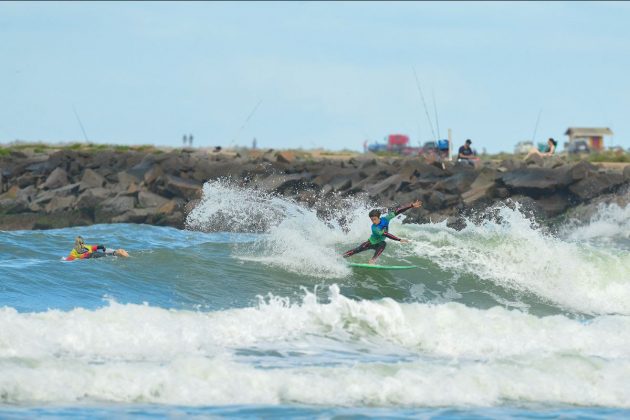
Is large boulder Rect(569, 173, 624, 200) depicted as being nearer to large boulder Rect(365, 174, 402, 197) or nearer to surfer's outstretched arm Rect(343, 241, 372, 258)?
large boulder Rect(365, 174, 402, 197)

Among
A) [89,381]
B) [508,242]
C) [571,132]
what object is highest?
[571,132]

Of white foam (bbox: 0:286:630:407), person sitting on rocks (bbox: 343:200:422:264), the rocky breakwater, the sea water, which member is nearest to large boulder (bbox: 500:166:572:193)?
the rocky breakwater

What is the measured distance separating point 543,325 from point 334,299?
9.61 feet

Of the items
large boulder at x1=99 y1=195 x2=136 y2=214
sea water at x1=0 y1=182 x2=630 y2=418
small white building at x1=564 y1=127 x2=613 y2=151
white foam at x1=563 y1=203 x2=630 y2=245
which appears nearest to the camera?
sea water at x1=0 y1=182 x2=630 y2=418

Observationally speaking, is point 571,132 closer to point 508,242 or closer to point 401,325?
point 508,242

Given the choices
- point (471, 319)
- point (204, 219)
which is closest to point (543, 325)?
point (471, 319)

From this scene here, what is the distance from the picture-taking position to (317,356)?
41.4 feet

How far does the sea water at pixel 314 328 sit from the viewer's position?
A: 1065 centimetres

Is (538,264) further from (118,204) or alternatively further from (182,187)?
(118,204)

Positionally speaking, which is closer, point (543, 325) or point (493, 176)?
point (543, 325)

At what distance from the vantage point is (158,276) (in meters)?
18.1

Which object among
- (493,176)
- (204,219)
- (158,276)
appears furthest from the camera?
(493,176)

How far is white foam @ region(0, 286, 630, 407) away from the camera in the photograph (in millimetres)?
10719

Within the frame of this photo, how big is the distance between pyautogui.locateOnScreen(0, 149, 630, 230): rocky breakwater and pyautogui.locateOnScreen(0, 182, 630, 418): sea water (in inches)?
257
